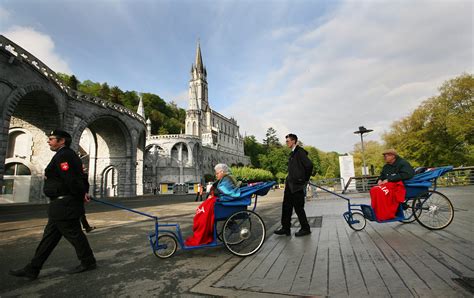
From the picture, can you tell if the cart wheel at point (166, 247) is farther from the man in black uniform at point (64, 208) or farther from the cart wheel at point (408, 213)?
the cart wheel at point (408, 213)

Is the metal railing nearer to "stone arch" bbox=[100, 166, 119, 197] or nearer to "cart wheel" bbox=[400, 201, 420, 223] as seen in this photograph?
"cart wheel" bbox=[400, 201, 420, 223]

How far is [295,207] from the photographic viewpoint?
5211 millimetres

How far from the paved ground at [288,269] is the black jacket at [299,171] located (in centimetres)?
105

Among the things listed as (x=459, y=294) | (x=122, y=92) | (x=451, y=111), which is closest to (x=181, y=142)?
(x=122, y=92)

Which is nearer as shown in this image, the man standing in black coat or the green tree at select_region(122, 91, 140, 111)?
the man standing in black coat

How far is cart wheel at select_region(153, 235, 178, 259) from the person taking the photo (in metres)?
3.91

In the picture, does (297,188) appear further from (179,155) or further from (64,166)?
(179,155)

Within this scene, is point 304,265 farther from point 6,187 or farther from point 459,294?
point 6,187

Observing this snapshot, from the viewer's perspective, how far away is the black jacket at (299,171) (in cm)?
515

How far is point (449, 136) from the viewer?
26.8 metres

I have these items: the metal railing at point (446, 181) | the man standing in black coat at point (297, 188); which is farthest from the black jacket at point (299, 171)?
the metal railing at point (446, 181)

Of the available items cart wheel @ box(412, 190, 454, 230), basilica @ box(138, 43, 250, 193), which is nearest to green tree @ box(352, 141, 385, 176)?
basilica @ box(138, 43, 250, 193)

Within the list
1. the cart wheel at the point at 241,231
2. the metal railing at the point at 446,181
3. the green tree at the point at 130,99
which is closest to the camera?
the cart wheel at the point at 241,231

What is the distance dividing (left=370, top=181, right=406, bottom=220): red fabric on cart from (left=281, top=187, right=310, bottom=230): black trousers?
1390 mm
